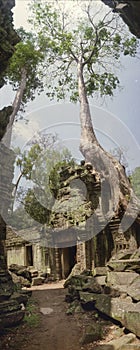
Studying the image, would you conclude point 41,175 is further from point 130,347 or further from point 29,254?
point 130,347

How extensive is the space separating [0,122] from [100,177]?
6.97m

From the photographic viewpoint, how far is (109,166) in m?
12.3

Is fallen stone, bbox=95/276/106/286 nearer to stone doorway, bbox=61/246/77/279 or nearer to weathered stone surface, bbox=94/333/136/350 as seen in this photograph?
weathered stone surface, bbox=94/333/136/350

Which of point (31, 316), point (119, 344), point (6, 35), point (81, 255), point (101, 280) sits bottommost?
point (119, 344)

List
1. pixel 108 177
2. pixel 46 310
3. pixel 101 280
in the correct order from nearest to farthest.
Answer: pixel 46 310, pixel 101 280, pixel 108 177

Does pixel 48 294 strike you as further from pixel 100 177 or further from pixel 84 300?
pixel 100 177

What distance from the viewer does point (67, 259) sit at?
13766 mm

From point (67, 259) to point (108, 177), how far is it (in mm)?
4390

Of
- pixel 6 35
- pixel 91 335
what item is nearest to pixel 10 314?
pixel 91 335

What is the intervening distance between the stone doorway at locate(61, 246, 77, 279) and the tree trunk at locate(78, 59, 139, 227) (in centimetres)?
251

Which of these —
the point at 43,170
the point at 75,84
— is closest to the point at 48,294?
the point at 75,84

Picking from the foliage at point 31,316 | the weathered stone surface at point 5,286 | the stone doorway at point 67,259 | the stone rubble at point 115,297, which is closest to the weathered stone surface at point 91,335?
the stone rubble at point 115,297

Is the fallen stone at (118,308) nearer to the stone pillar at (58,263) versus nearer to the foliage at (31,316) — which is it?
the foliage at (31,316)

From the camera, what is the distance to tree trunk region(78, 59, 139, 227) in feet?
37.4
